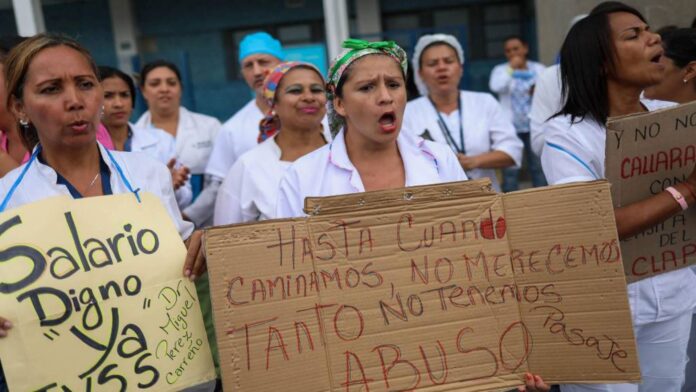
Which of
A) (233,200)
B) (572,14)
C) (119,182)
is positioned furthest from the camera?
(572,14)

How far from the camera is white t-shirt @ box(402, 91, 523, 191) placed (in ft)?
15.5

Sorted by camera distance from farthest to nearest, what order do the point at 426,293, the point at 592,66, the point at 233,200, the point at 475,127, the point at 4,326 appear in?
the point at 475,127 → the point at 233,200 → the point at 592,66 → the point at 426,293 → the point at 4,326

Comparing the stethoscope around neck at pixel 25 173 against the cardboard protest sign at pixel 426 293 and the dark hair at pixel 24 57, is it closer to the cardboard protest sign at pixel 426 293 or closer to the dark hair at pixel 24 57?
the dark hair at pixel 24 57

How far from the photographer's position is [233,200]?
372 cm

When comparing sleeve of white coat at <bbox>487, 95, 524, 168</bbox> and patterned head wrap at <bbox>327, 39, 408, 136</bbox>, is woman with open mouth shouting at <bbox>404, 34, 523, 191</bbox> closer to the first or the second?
sleeve of white coat at <bbox>487, 95, 524, 168</bbox>

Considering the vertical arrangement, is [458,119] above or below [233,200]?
above

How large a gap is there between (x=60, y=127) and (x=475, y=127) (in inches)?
121

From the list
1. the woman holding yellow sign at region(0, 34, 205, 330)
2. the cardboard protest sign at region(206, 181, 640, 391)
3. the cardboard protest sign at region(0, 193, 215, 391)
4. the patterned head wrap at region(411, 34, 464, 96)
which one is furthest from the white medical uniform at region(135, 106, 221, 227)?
the cardboard protest sign at region(206, 181, 640, 391)

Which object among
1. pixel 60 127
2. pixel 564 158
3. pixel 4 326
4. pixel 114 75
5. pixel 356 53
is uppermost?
pixel 114 75

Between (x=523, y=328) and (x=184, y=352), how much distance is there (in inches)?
42.0

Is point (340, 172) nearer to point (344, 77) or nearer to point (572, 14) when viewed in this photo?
point (344, 77)

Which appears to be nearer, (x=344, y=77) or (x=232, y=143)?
(x=344, y=77)

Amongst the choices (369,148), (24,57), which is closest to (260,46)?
(369,148)

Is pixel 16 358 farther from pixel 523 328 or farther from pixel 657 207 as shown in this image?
pixel 657 207
